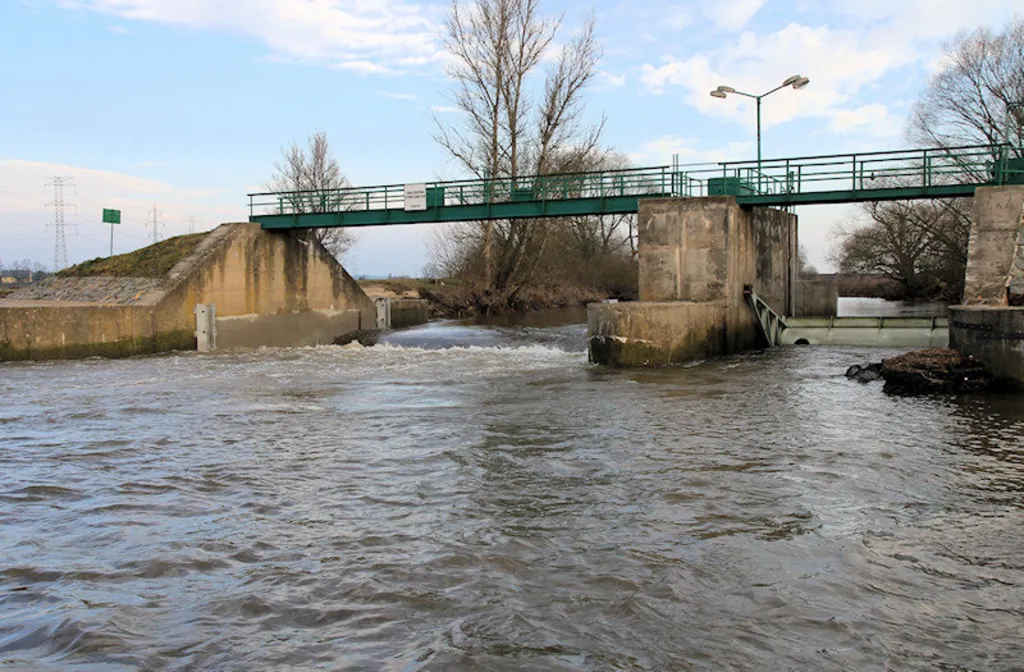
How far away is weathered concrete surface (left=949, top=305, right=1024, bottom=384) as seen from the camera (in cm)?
1505

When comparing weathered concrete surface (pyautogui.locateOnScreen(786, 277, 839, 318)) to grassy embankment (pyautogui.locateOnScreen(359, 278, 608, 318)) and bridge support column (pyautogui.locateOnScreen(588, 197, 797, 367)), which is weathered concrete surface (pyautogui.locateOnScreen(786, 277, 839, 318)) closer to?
bridge support column (pyautogui.locateOnScreen(588, 197, 797, 367))

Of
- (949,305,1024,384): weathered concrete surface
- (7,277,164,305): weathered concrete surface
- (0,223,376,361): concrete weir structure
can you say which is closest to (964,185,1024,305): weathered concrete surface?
(949,305,1024,384): weathered concrete surface

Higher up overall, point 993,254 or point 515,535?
point 993,254

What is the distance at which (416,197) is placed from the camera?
2748 centimetres

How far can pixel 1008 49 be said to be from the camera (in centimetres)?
3912

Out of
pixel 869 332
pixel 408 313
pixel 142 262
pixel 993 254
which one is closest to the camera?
pixel 993 254

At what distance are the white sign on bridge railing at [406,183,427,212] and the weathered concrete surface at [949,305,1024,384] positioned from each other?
1646 centimetres

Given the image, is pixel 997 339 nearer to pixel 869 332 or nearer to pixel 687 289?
pixel 687 289

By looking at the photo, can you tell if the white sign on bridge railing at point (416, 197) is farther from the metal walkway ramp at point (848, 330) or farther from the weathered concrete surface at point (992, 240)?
the weathered concrete surface at point (992, 240)

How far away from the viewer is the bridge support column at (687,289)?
19.8 m

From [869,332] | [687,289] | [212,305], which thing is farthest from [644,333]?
[212,305]

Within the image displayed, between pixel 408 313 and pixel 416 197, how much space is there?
8.30 metres

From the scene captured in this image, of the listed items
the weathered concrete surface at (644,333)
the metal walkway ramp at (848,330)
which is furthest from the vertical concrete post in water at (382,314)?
the metal walkway ramp at (848,330)

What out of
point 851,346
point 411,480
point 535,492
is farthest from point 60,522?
point 851,346
